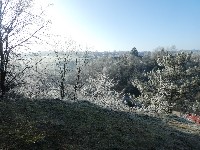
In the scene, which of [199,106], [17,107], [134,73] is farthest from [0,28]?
[134,73]

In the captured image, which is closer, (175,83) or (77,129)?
(77,129)

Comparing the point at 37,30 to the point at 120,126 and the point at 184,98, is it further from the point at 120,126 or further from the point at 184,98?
the point at 184,98

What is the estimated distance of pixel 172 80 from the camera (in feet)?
143

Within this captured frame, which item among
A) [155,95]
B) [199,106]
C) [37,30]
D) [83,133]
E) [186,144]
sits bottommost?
[199,106]

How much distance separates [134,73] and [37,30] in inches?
3061

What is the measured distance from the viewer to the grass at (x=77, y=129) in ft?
34.9

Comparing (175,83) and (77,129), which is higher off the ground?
(77,129)

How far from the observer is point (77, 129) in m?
12.2

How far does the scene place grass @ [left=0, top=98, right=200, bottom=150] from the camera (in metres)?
10.6

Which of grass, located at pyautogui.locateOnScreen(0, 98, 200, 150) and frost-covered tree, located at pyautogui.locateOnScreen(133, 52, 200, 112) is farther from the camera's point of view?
frost-covered tree, located at pyautogui.locateOnScreen(133, 52, 200, 112)

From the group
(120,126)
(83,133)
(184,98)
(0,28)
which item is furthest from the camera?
(184,98)

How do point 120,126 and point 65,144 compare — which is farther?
point 120,126

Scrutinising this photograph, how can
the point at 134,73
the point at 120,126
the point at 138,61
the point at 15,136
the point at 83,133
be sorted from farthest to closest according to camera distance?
the point at 138,61
the point at 134,73
the point at 120,126
the point at 83,133
the point at 15,136

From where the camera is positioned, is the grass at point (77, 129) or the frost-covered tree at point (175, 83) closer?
the grass at point (77, 129)
